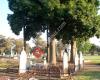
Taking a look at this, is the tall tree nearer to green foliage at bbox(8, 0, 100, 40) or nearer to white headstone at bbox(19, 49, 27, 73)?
green foliage at bbox(8, 0, 100, 40)

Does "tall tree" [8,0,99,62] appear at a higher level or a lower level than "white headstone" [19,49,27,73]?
higher

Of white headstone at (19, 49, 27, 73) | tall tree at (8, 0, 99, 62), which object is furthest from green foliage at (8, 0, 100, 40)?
white headstone at (19, 49, 27, 73)

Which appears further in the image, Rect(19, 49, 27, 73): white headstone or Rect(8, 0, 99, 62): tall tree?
Rect(8, 0, 99, 62): tall tree

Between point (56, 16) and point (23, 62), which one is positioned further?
point (56, 16)

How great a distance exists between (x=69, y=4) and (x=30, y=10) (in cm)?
401

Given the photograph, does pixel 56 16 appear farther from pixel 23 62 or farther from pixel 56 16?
pixel 23 62

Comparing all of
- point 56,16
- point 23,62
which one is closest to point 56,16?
point 56,16

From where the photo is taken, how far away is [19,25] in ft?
127

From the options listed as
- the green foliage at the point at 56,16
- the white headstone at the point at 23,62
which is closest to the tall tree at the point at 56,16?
the green foliage at the point at 56,16

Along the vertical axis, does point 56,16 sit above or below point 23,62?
above

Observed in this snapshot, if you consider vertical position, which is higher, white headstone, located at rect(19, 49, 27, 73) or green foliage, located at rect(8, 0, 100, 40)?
green foliage, located at rect(8, 0, 100, 40)

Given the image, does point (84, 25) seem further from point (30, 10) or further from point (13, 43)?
point (13, 43)

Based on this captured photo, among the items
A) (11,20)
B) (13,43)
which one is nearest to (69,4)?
(11,20)

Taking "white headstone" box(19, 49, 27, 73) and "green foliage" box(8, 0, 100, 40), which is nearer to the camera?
"white headstone" box(19, 49, 27, 73)
